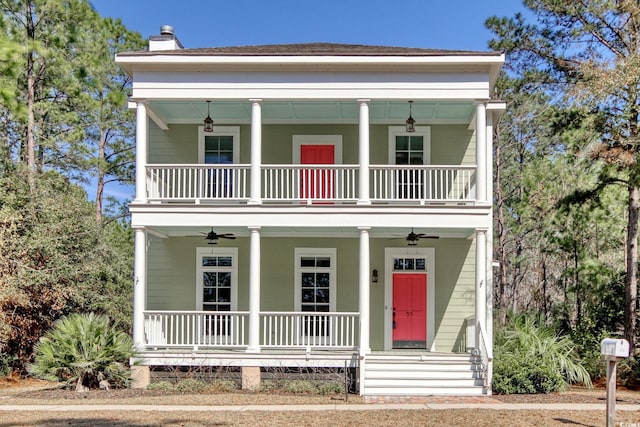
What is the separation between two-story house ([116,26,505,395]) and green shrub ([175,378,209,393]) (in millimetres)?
433

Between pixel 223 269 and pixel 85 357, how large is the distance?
4126 millimetres

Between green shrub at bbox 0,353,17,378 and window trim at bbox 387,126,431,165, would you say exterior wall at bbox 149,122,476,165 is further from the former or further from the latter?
green shrub at bbox 0,353,17,378

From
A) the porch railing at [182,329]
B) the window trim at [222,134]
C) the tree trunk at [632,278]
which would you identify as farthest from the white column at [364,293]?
the tree trunk at [632,278]

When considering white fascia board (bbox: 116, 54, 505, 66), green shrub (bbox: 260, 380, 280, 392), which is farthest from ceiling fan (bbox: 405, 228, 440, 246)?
green shrub (bbox: 260, 380, 280, 392)

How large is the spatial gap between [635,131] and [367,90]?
636 centimetres

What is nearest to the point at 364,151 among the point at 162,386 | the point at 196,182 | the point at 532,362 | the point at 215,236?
the point at 215,236

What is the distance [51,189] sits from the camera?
1747 centimetres

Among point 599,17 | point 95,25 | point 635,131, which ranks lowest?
point 635,131

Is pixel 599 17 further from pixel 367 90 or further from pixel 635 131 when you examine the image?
pixel 367 90

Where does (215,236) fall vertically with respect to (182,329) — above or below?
above

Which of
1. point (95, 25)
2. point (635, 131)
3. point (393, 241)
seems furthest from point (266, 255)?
point (95, 25)

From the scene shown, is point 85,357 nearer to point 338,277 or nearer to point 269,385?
point 269,385

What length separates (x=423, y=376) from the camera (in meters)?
12.4

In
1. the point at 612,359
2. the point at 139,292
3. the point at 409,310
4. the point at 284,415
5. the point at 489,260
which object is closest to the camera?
the point at 612,359
